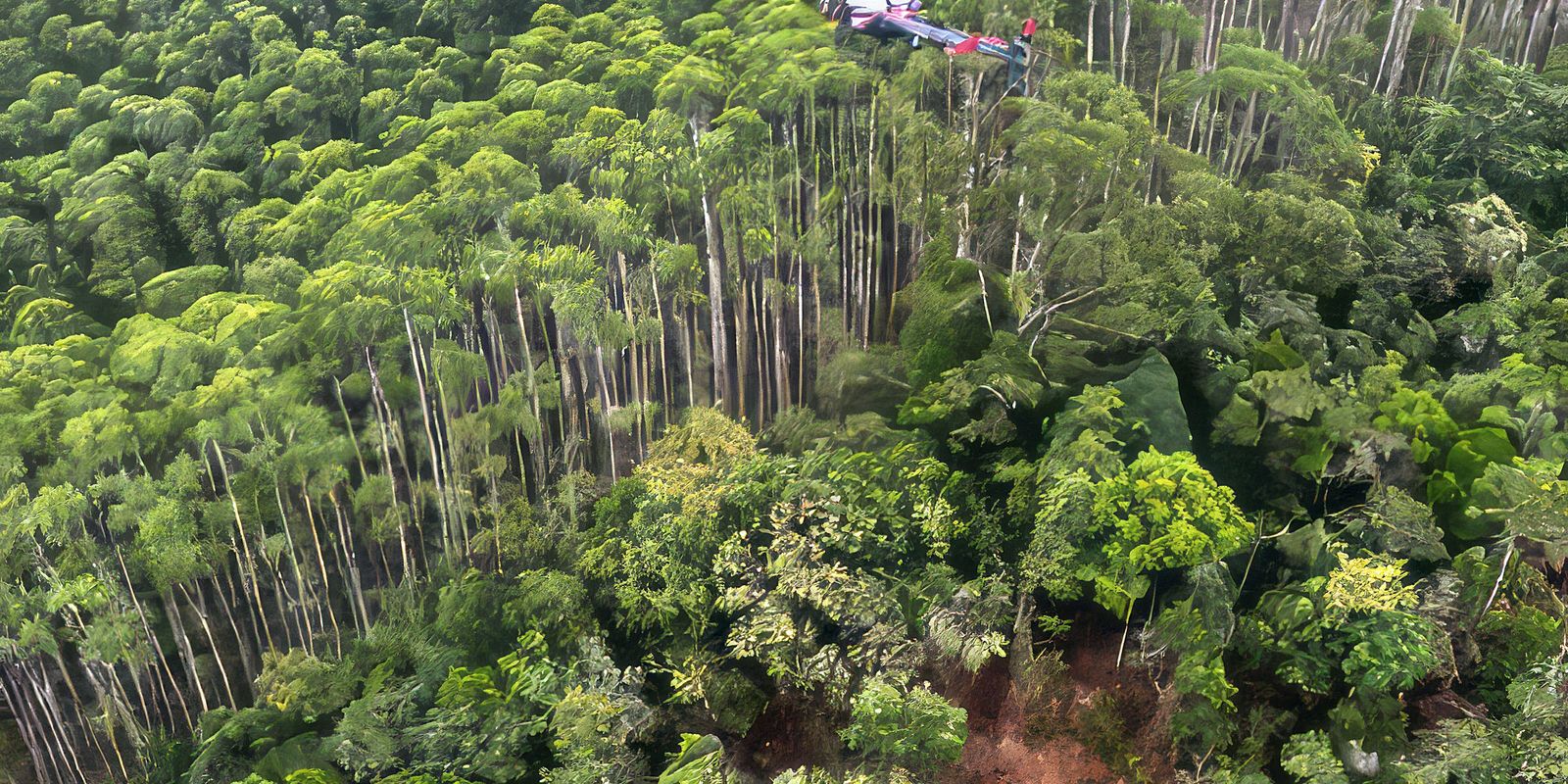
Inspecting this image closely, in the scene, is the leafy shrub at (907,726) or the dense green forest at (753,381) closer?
the leafy shrub at (907,726)

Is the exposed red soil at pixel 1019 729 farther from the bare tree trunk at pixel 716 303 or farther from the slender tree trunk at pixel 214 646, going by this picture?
the slender tree trunk at pixel 214 646

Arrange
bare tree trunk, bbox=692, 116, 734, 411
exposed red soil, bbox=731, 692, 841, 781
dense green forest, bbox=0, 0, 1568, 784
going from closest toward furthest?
dense green forest, bbox=0, 0, 1568, 784 → exposed red soil, bbox=731, 692, 841, 781 → bare tree trunk, bbox=692, 116, 734, 411

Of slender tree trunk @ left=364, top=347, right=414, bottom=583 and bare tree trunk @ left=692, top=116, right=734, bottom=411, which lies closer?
slender tree trunk @ left=364, top=347, right=414, bottom=583

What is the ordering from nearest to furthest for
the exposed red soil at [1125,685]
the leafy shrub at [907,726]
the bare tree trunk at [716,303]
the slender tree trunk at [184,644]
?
the leafy shrub at [907,726]
the exposed red soil at [1125,685]
the slender tree trunk at [184,644]
the bare tree trunk at [716,303]

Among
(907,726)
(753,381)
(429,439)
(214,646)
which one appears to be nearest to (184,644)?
(214,646)

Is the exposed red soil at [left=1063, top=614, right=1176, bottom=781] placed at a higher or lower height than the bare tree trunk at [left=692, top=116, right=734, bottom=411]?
lower

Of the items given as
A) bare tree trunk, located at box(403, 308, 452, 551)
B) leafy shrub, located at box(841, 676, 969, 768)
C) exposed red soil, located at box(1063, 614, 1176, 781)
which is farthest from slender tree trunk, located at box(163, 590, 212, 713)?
exposed red soil, located at box(1063, 614, 1176, 781)


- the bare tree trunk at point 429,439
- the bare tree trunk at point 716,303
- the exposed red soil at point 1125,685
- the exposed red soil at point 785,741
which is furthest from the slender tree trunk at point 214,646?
the exposed red soil at point 1125,685

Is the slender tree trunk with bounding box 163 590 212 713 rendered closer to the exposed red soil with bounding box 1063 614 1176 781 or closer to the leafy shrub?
the leafy shrub

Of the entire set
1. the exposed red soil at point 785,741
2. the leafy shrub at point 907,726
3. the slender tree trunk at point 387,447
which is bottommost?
the exposed red soil at point 785,741
